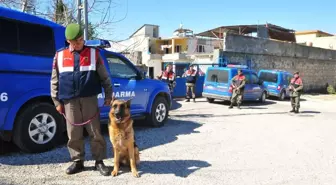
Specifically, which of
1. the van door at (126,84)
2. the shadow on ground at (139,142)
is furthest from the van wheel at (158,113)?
the van door at (126,84)

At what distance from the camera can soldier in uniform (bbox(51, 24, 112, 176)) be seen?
434cm

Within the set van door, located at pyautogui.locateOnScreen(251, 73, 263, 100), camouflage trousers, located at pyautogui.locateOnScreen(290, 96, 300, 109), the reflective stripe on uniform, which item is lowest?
camouflage trousers, located at pyautogui.locateOnScreen(290, 96, 300, 109)

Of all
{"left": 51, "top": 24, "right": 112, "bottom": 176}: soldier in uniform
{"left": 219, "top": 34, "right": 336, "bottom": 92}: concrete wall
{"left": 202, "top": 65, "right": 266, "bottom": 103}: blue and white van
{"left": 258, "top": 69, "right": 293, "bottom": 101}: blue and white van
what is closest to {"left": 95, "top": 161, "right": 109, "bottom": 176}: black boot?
{"left": 51, "top": 24, "right": 112, "bottom": 176}: soldier in uniform

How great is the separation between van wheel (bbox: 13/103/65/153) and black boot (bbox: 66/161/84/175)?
1.10 m

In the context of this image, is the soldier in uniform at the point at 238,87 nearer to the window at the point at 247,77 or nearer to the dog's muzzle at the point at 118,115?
the window at the point at 247,77

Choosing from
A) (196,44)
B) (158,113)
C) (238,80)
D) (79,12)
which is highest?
(196,44)

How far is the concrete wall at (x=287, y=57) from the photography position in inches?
818

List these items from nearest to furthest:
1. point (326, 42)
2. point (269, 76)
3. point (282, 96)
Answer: point (282, 96), point (269, 76), point (326, 42)

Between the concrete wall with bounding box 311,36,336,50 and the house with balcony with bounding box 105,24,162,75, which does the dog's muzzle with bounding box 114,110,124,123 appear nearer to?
the house with balcony with bounding box 105,24,162,75

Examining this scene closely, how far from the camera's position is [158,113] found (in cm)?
839

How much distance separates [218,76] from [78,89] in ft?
36.7

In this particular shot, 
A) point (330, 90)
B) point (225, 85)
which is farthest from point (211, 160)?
point (330, 90)

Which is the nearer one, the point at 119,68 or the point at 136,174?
the point at 136,174

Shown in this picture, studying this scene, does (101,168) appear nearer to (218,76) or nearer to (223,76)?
(223,76)
